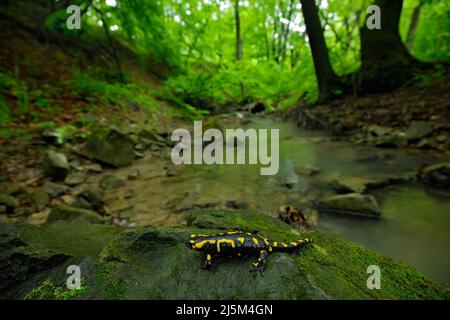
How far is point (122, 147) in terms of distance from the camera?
Result: 632 centimetres

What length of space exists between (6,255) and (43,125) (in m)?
5.26

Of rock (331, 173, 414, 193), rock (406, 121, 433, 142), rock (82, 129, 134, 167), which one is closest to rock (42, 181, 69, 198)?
rock (82, 129, 134, 167)

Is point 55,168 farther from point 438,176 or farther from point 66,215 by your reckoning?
point 438,176

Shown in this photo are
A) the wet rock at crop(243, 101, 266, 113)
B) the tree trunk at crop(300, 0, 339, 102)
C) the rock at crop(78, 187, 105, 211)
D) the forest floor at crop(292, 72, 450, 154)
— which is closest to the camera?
the rock at crop(78, 187, 105, 211)

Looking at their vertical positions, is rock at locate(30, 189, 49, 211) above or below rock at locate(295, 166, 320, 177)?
below

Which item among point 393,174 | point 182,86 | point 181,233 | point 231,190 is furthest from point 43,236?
point 182,86

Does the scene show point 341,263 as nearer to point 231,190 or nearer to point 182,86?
point 231,190

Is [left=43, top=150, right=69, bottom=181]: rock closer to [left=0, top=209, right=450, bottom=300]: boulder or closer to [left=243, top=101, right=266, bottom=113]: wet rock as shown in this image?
[left=0, top=209, right=450, bottom=300]: boulder

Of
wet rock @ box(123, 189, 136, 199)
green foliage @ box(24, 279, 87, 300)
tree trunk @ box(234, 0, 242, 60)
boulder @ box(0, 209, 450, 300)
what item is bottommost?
green foliage @ box(24, 279, 87, 300)

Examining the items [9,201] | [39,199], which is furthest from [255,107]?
[9,201]

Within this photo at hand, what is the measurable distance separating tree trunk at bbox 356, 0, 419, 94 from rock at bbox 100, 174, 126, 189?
9.47 metres

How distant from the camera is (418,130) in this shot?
22.1ft

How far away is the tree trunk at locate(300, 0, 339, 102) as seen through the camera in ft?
34.0

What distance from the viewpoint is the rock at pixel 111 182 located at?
5057 mm
